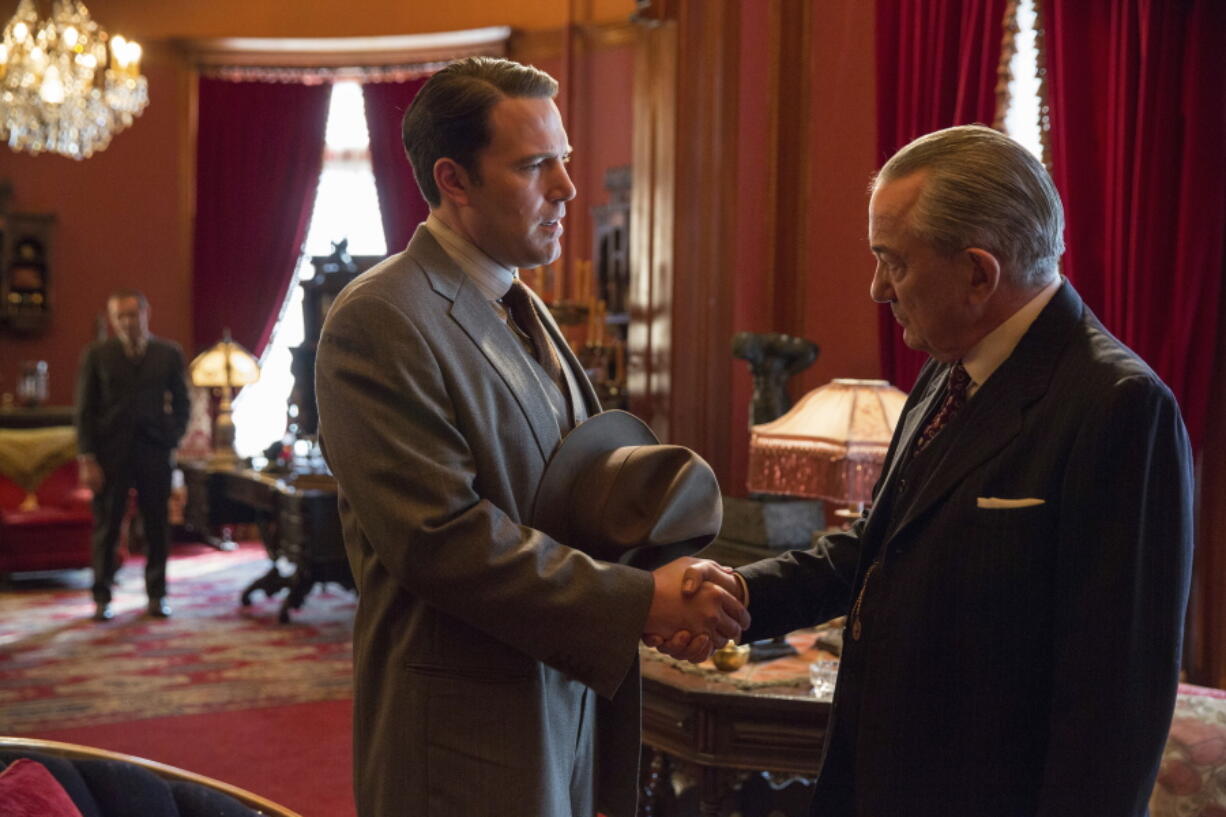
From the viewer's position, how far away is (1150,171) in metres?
3.36

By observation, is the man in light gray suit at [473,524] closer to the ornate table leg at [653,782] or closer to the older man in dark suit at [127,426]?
the ornate table leg at [653,782]

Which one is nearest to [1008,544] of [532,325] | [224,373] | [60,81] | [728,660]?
[532,325]

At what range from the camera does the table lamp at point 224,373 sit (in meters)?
9.38

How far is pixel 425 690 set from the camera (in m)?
1.74

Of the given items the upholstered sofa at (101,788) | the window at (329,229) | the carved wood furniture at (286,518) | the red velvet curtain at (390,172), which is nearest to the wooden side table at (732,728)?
the upholstered sofa at (101,788)

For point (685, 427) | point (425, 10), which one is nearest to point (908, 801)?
point (685, 427)

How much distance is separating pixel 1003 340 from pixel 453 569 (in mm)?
792

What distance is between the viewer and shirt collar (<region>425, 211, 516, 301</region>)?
1892mm

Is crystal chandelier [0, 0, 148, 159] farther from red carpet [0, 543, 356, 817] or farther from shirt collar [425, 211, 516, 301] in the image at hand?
shirt collar [425, 211, 516, 301]

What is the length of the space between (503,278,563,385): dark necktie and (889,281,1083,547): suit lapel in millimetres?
614

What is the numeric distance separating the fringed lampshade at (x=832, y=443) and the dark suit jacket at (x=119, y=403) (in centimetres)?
475

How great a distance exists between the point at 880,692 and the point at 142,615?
659 centimetres

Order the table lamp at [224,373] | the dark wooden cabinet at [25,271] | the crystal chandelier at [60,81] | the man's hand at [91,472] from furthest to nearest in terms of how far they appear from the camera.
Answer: the dark wooden cabinet at [25,271] → the table lamp at [224,373] → the crystal chandelier at [60,81] → the man's hand at [91,472]

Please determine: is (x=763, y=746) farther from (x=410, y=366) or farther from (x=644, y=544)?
(x=410, y=366)
